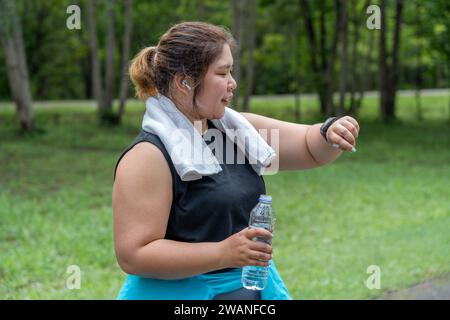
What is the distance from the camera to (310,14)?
27.3 m

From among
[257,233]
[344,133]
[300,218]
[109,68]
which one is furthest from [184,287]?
[109,68]

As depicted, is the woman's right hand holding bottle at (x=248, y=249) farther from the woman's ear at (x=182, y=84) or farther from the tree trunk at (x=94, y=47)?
the tree trunk at (x=94, y=47)

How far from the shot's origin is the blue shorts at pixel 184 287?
2.74m

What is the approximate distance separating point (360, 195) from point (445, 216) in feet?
6.41

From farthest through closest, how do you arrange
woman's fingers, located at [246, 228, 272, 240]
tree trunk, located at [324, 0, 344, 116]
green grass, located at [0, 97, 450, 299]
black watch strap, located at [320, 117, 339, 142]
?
tree trunk, located at [324, 0, 344, 116]
green grass, located at [0, 97, 450, 299]
black watch strap, located at [320, 117, 339, 142]
woman's fingers, located at [246, 228, 272, 240]

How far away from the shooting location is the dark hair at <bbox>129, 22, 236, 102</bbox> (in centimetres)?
275

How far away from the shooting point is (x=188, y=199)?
8.88 feet

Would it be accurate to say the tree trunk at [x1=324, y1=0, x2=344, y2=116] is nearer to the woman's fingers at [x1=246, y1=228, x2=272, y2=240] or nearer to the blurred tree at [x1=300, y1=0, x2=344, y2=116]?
the blurred tree at [x1=300, y1=0, x2=344, y2=116]

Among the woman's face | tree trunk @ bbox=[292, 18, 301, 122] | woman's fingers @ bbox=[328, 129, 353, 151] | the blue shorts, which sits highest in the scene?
the woman's face

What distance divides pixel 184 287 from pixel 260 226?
1.13ft

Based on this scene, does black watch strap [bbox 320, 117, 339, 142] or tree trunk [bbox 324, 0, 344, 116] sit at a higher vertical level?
black watch strap [bbox 320, 117, 339, 142]

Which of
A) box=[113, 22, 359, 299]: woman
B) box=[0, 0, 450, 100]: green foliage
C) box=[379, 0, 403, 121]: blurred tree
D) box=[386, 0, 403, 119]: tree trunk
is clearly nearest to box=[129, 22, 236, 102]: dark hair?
box=[113, 22, 359, 299]: woman
